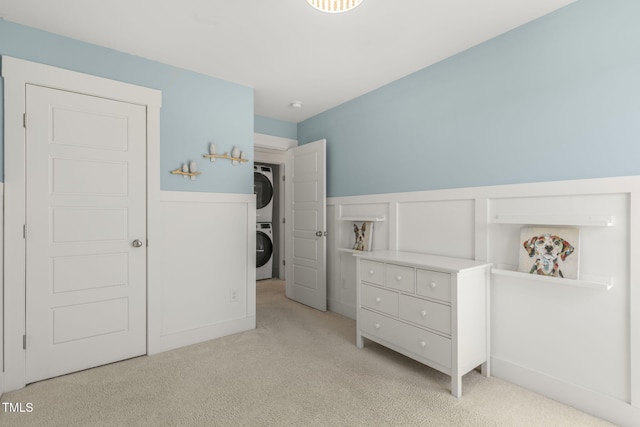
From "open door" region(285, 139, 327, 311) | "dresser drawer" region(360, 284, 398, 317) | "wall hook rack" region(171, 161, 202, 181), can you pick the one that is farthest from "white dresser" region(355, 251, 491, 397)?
"wall hook rack" region(171, 161, 202, 181)

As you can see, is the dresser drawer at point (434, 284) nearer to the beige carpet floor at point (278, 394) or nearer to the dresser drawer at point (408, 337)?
the dresser drawer at point (408, 337)

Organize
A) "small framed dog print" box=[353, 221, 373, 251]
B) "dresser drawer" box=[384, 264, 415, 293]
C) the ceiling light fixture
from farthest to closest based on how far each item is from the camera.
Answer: "small framed dog print" box=[353, 221, 373, 251] → "dresser drawer" box=[384, 264, 415, 293] → the ceiling light fixture

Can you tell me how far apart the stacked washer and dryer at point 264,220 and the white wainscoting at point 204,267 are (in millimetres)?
2261

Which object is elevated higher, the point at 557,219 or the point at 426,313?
the point at 557,219

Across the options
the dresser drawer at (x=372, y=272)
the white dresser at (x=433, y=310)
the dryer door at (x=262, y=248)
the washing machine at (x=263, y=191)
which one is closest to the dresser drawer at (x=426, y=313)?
the white dresser at (x=433, y=310)

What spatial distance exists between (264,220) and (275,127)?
6.23ft

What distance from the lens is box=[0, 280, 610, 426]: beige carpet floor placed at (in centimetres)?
172

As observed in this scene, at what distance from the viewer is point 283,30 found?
2.13 meters

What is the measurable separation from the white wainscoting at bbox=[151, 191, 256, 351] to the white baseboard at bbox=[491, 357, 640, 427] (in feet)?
7.13

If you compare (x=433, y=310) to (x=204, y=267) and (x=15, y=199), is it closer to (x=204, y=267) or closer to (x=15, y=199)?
(x=204, y=267)

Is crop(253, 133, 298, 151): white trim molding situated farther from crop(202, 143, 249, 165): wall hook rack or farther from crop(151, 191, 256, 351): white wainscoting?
crop(151, 191, 256, 351): white wainscoting

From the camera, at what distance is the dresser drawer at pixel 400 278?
2.23m

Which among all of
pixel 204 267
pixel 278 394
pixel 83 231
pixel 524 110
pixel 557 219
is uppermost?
pixel 524 110

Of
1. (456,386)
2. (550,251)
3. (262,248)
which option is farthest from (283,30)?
(262,248)
